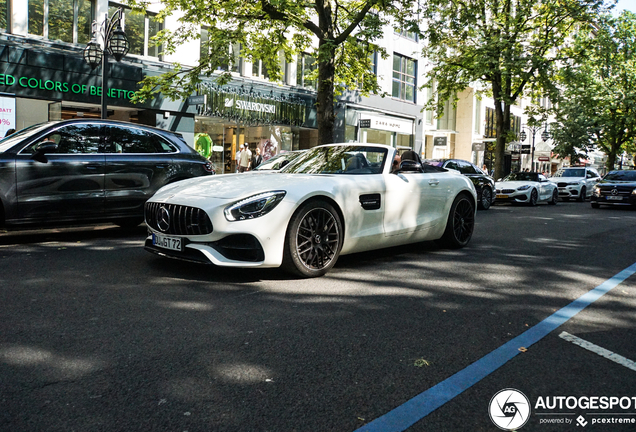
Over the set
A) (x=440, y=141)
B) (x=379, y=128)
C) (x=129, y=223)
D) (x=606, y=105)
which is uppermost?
(x=606, y=105)

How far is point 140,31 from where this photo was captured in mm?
20109

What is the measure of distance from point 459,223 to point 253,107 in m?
17.1

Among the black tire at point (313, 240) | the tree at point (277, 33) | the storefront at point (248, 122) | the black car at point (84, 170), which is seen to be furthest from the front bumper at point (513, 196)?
the black tire at point (313, 240)

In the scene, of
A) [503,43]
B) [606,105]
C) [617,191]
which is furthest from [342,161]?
[606,105]

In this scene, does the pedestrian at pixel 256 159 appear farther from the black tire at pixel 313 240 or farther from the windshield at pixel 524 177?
the black tire at pixel 313 240

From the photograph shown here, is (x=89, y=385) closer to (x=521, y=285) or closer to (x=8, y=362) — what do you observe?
(x=8, y=362)

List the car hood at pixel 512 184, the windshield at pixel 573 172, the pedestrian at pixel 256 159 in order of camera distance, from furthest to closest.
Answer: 1. the windshield at pixel 573 172
2. the pedestrian at pixel 256 159
3. the car hood at pixel 512 184

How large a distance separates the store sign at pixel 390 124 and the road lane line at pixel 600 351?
26068 mm

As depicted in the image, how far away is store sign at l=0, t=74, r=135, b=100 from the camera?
16.7 m

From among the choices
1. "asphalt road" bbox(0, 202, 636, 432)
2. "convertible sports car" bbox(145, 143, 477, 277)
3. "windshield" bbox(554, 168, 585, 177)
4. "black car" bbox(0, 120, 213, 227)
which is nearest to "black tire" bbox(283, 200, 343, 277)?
"convertible sports car" bbox(145, 143, 477, 277)

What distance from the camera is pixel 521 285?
5.78 m

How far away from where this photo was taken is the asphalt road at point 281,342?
268 centimetres

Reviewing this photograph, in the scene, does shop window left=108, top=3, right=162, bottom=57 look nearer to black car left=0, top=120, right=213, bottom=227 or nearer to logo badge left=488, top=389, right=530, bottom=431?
black car left=0, top=120, right=213, bottom=227

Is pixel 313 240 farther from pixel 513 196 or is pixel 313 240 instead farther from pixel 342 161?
pixel 513 196
